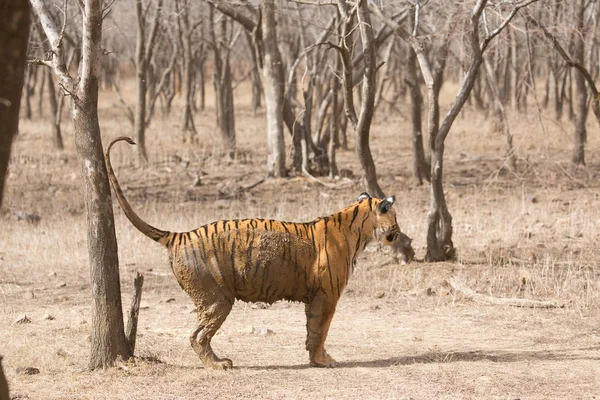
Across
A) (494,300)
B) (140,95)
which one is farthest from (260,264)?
(140,95)

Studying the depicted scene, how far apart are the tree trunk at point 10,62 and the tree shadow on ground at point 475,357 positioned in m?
3.48

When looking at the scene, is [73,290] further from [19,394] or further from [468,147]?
[468,147]

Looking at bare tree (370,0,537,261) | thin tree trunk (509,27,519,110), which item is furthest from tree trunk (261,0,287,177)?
bare tree (370,0,537,261)

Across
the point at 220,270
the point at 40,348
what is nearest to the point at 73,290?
the point at 40,348

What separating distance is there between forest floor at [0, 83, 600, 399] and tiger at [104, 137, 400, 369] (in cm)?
35

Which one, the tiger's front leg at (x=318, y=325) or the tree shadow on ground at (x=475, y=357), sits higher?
the tiger's front leg at (x=318, y=325)

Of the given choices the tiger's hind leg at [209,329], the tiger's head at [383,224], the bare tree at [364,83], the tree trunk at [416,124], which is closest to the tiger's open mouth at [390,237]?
the tiger's head at [383,224]

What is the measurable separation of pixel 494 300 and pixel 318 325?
10.0 ft

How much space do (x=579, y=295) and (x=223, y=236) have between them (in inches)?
166

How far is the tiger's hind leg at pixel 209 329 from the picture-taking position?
6.20 m

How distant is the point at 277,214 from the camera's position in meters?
13.2

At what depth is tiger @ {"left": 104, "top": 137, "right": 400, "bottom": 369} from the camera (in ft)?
20.3

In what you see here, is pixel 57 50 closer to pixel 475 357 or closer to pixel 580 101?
pixel 475 357

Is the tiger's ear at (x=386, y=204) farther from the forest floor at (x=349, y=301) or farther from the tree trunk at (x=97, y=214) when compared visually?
the tree trunk at (x=97, y=214)
